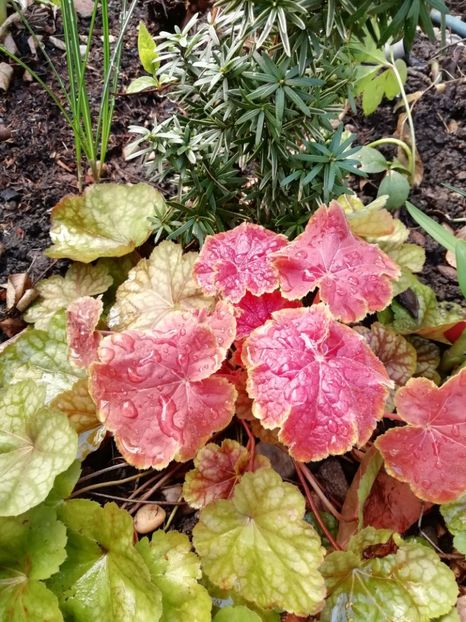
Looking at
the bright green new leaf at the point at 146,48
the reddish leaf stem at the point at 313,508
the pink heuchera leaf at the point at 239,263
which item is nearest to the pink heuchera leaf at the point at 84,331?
the pink heuchera leaf at the point at 239,263

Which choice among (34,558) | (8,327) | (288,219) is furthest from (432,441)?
(8,327)

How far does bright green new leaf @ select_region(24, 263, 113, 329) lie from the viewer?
156cm

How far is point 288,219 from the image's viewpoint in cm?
149

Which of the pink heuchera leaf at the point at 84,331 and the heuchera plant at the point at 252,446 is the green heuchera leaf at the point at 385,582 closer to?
the heuchera plant at the point at 252,446

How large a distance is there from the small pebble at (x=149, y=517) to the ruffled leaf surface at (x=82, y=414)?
182 mm

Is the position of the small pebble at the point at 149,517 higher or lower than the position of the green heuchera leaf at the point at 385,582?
lower

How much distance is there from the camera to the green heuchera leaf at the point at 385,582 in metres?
1.11

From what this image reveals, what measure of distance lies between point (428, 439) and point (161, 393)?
50 centimetres

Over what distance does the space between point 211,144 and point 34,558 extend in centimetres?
95

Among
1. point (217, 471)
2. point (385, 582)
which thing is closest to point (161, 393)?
point (217, 471)

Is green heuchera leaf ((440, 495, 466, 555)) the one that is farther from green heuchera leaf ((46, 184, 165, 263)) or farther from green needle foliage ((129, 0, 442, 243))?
green heuchera leaf ((46, 184, 165, 263))

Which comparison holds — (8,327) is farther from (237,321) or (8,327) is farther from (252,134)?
(252,134)

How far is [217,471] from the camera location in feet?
4.01

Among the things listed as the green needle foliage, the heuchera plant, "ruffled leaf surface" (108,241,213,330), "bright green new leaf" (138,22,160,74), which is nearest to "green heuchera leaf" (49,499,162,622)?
the heuchera plant
